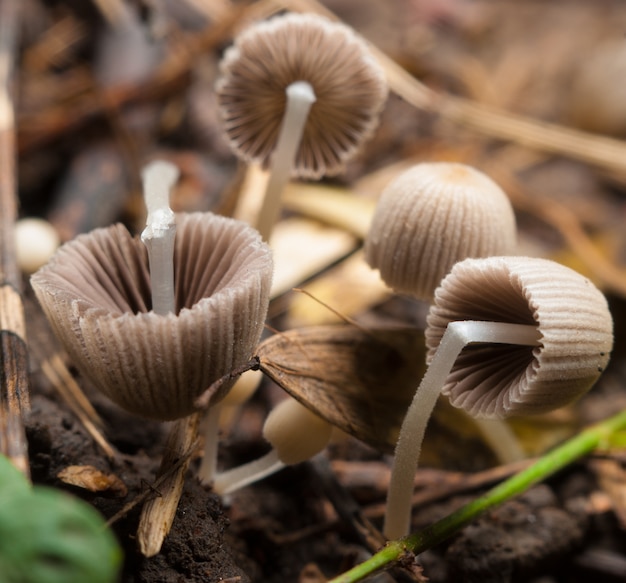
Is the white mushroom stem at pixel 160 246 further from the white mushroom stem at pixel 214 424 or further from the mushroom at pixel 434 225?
the mushroom at pixel 434 225

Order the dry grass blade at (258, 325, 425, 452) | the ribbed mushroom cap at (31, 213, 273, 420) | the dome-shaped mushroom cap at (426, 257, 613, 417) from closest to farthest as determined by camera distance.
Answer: the ribbed mushroom cap at (31, 213, 273, 420)
the dome-shaped mushroom cap at (426, 257, 613, 417)
the dry grass blade at (258, 325, 425, 452)

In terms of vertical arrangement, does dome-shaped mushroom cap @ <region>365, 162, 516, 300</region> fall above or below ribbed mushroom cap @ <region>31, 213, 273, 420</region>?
above

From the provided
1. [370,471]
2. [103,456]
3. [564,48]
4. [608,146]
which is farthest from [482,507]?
[564,48]

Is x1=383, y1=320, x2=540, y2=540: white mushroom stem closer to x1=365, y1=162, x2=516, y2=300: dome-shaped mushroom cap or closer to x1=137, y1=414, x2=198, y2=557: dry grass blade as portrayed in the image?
x1=365, y1=162, x2=516, y2=300: dome-shaped mushroom cap

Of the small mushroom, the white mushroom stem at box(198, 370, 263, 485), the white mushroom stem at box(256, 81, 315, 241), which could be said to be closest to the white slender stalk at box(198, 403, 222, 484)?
the white mushroom stem at box(198, 370, 263, 485)

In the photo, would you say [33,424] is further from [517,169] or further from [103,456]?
[517,169]

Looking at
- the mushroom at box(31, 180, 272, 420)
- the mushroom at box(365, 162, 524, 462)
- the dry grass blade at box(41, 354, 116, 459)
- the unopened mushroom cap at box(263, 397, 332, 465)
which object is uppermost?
the mushroom at box(365, 162, 524, 462)

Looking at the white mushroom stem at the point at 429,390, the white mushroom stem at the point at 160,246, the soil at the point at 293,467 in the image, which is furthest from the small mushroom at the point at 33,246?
the white mushroom stem at the point at 429,390

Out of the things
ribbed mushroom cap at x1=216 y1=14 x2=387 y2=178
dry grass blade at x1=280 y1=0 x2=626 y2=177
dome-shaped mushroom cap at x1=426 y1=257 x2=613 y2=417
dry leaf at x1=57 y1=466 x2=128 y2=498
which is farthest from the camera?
dry grass blade at x1=280 y1=0 x2=626 y2=177
